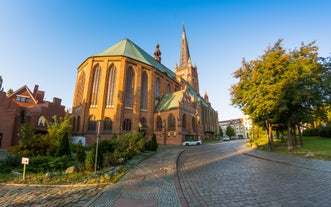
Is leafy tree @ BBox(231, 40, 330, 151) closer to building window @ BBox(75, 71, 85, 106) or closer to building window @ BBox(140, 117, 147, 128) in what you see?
building window @ BBox(140, 117, 147, 128)

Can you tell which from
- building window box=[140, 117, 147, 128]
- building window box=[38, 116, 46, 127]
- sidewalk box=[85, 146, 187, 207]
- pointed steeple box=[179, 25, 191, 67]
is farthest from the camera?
pointed steeple box=[179, 25, 191, 67]

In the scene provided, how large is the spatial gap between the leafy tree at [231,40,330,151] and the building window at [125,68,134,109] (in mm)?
22917

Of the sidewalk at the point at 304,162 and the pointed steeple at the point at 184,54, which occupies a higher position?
the pointed steeple at the point at 184,54

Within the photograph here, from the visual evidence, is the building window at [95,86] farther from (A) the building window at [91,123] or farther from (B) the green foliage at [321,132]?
(B) the green foliage at [321,132]

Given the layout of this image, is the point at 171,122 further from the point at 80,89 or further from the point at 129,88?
the point at 80,89

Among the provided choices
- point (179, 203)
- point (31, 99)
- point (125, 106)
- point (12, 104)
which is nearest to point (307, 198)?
point (179, 203)

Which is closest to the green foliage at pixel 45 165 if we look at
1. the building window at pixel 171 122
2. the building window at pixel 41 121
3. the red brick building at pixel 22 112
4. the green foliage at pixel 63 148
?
the green foliage at pixel 63 148

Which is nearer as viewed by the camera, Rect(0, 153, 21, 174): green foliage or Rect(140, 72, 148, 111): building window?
Rect(0, 153, 21, 174): green foliage

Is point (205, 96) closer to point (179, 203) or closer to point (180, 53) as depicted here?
point (180, 53)

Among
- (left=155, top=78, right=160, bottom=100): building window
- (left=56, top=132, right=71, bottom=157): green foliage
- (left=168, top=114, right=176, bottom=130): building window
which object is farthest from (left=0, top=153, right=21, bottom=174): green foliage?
(left=155, top=78, right=160, bottom=100): building window

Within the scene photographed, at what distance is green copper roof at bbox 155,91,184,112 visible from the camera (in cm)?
3340

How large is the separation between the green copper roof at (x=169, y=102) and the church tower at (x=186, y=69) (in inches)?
1172

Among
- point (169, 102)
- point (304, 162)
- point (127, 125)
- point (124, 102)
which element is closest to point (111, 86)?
point (124, 102)

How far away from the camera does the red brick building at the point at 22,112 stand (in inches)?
840
